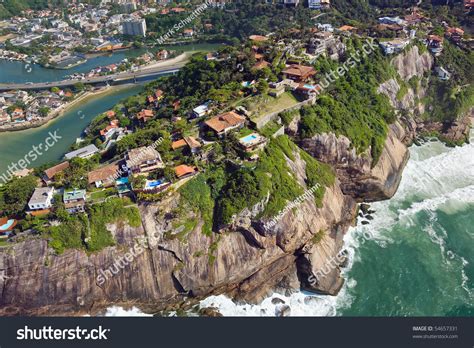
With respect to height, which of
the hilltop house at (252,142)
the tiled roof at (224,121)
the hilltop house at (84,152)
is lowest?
the hilltop house at (84,152)

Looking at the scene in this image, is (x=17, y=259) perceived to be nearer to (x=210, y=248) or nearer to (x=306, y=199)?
(x=210, y=248)

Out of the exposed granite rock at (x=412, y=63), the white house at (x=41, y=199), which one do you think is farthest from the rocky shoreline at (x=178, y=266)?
the exposed granite rock at (x=412, y=63)

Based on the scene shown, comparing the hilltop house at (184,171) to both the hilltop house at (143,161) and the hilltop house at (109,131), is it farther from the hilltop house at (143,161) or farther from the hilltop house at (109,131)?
the hilltop house at (109,131)

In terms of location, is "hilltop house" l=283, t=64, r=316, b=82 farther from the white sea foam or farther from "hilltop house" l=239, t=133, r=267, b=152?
the white sea foam

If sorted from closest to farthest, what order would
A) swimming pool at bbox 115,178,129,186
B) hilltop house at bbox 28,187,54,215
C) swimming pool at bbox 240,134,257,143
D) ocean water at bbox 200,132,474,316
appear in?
hilltop house at bbox 28,187,54,215 < ocean water at bbox 200,132,474,316 < swimming pool at bbox 115,178,129,186 < swimming pool at bbox 240,134,257,143

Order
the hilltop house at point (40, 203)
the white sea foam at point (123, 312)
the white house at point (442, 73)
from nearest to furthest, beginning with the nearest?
1. the white sea foam at point (123, 312)
2. the hilltop house at point (40, 203)
3. the white house at point (442, 73)

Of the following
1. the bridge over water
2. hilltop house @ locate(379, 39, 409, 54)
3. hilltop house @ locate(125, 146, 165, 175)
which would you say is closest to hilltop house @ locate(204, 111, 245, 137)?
hilltop house @ locate(125, 146, 165, 175)

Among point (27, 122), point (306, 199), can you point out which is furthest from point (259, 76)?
point (27, 122)
